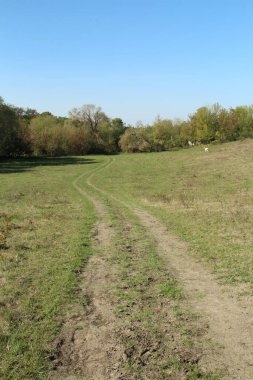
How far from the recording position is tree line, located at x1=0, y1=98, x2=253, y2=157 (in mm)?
88375

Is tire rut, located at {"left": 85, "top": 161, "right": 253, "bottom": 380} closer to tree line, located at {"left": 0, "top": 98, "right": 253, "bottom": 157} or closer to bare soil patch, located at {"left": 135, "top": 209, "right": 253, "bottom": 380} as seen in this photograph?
bare soil patch, located at {"left": 135, "top": 209, "right": 253, "bottom": 380}

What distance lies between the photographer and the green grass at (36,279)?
673 cm

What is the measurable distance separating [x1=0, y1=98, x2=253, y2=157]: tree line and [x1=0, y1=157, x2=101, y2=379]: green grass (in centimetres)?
6226

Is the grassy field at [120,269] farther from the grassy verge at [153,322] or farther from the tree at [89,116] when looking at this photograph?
the tree at [89,116]

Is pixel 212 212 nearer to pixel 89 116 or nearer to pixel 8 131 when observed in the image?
pixel 8 131

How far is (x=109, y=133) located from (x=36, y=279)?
357ft

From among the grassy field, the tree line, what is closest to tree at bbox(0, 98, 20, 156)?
the tree line

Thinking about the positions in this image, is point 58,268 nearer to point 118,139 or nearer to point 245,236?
point 245,236

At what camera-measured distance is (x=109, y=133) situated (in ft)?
385

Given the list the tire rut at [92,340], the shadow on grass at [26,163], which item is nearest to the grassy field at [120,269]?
the tire rut at [92,340]

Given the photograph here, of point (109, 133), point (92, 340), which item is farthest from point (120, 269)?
point (109, 133)

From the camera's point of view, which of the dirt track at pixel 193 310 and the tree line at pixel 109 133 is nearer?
the dirt track at pixel 193 310

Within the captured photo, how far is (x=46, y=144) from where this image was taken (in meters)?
91.8

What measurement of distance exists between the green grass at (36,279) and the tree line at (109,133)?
62.3 m
